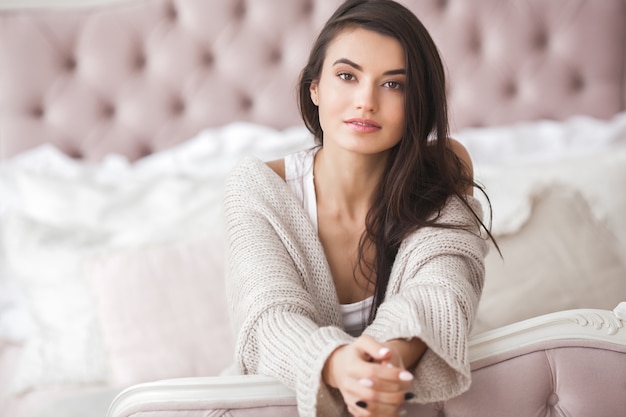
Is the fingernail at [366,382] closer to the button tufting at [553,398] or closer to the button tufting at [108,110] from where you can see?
the button tufting at [553,398]

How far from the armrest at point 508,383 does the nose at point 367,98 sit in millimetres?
425

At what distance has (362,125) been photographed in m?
1.20

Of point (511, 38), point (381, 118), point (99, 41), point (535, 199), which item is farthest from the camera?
point (511, 38)

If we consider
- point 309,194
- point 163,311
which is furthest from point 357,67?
point 163,311

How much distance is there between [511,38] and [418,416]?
1667 millimetres

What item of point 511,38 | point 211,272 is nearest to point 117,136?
point 211,272

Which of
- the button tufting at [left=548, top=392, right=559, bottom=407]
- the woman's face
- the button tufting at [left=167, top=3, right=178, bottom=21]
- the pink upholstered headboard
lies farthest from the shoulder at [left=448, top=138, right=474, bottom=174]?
the button tufting at [left=167, top=3, right=178, bottom=21]

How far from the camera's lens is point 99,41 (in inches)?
87.0

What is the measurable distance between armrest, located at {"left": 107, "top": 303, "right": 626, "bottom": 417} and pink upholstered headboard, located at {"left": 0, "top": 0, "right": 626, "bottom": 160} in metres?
1.37

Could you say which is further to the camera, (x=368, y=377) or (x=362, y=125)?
(x=362, y=125)

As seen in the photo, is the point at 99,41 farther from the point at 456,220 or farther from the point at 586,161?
the point at 586,161

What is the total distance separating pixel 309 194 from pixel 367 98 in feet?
0.89

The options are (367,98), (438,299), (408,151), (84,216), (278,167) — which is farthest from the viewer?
(84,216)

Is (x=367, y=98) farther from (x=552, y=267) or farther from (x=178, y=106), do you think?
(x=178, y=106)
